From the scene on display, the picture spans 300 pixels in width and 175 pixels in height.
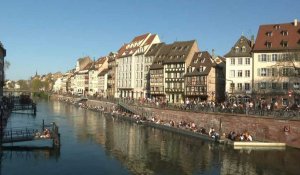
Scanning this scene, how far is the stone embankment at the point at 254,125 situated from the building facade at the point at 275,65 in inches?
441

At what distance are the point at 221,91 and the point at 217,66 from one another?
17.5 feet

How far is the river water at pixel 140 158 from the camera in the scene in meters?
41.2

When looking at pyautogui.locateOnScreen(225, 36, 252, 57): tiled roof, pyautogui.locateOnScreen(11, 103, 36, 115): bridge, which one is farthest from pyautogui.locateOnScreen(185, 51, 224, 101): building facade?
pyautogui.locateOnScreen(11, 103, 36, 115): bridge

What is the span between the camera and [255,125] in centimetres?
5669

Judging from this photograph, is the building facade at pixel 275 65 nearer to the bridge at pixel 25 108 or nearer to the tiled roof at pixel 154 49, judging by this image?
the tiled roof at pixel 154 49

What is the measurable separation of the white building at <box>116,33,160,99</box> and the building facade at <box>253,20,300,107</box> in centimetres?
4349

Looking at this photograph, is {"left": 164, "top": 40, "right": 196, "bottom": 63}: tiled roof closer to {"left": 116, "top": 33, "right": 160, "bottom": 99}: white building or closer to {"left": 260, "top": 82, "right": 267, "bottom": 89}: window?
{"left": 116, "top": 33, "right": 160, "bottom": 99}: white building

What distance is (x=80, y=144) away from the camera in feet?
181

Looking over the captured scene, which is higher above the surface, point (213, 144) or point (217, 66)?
point (217, 66)

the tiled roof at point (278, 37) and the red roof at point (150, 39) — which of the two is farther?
the red roof at point (150, 39)

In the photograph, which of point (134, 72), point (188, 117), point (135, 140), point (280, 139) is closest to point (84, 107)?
point (134, 72)

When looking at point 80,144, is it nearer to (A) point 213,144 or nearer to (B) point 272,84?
(A) point 213,144

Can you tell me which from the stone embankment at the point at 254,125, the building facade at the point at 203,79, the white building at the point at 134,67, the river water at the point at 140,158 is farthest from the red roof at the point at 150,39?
the river water at the point at 140,158

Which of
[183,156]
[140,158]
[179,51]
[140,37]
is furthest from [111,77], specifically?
[140,158]
